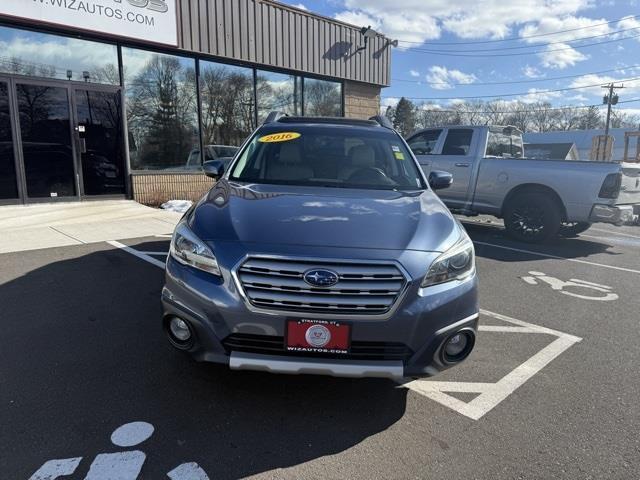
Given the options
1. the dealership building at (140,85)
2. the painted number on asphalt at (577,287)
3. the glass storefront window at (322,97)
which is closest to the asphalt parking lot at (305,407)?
the painted number on asphalt at (577,287)

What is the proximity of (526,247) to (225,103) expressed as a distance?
316 inches

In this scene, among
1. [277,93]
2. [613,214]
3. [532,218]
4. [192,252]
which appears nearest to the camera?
[192,252]


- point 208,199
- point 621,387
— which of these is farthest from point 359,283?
point 621,387

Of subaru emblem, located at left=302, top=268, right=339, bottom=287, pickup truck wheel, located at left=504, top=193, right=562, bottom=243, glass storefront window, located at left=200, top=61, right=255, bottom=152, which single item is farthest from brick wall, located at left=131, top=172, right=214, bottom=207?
subaru emblem, located at left=302, top=268, right=339, bottom=287

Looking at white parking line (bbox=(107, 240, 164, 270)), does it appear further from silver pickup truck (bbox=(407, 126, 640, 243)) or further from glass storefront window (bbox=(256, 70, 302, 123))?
glass storefront window (bbox=(256, 70, 302, 123))

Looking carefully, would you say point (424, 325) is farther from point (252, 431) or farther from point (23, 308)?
point (23, 308)

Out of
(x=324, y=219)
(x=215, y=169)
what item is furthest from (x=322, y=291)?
(x=215, y=169)

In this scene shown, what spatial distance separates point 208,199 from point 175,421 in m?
1.44

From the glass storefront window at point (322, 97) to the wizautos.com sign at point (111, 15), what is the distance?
4.40 meters

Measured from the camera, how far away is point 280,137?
4145 millimetres

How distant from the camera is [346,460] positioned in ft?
7.45

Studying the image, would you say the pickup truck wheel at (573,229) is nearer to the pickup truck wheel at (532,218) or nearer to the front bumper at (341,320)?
the pickup truck wheel at (532,218)

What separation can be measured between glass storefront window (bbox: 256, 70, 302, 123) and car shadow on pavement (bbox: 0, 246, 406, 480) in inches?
376

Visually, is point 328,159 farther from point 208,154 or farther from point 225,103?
point 225,103
